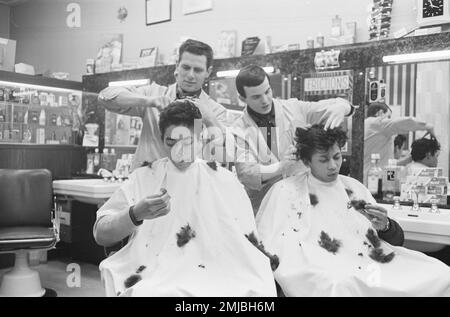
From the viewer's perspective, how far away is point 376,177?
2781 mm

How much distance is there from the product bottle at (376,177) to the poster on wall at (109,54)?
8.33 feet

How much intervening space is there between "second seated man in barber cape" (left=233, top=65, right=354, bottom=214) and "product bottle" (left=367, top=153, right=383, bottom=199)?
832mm

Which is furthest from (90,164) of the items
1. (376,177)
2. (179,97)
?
(376,177)

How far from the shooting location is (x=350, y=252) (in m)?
1.79

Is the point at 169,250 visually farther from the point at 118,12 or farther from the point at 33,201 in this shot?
the point at 118,12

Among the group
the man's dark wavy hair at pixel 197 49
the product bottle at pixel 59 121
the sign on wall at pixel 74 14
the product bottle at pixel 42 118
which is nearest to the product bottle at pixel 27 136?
the product bottle at pixel 42 118

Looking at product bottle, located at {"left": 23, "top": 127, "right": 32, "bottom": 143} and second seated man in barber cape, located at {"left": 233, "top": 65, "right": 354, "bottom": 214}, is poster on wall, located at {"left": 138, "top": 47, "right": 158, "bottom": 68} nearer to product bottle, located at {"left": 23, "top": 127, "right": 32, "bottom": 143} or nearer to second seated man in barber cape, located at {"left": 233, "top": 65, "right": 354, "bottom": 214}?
product bottle, located at {"left": 23, "top": 127, "right": 32, "bottom": 143}

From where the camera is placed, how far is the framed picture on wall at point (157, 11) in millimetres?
3887

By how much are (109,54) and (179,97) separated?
2479 millimetres

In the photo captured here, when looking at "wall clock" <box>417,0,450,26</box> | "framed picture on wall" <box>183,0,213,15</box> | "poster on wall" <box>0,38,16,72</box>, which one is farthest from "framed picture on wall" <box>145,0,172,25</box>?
"wall clock" <box>417,0,450,26</box>

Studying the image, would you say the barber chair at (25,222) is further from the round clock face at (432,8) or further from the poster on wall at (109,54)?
the round clock face at (432,8)

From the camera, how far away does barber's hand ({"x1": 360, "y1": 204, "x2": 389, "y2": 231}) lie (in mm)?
1708
